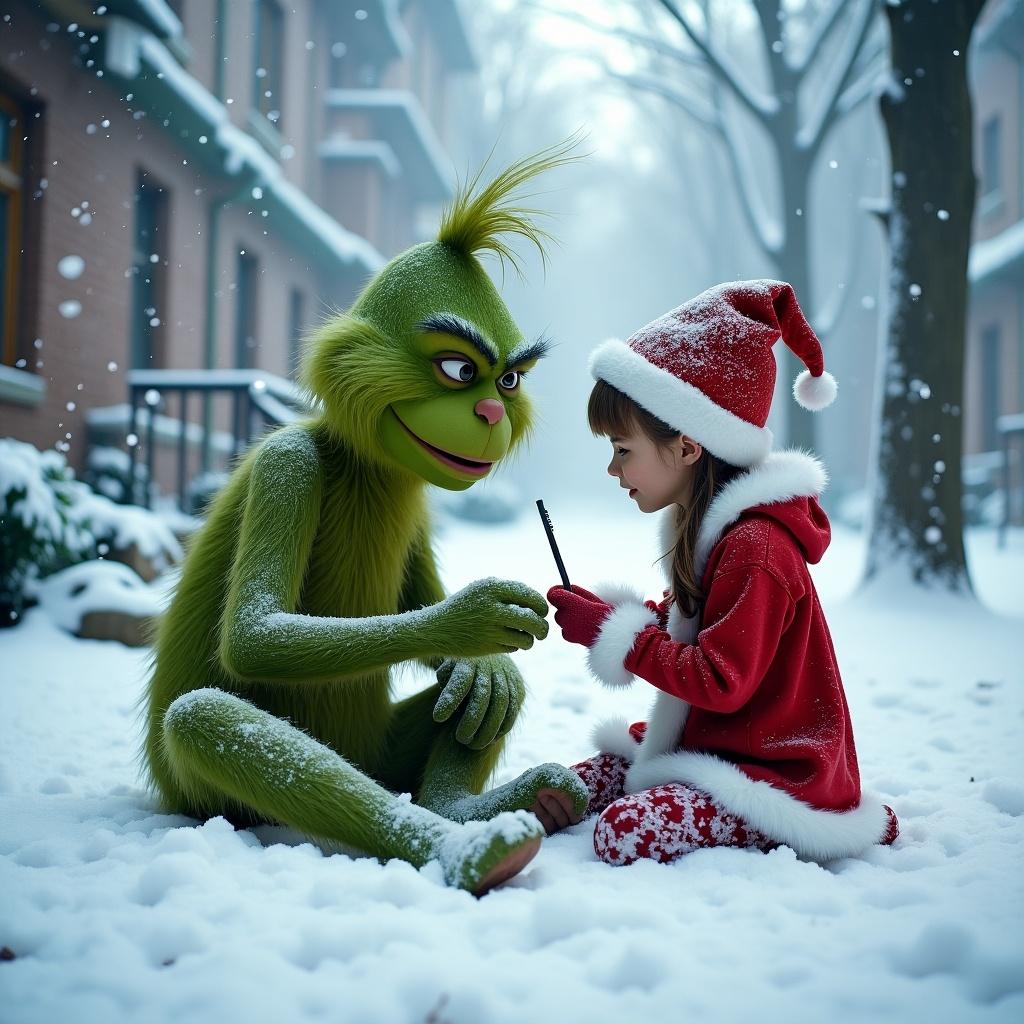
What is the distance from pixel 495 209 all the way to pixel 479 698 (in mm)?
956

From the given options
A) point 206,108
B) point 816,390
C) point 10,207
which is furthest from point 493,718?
point 206,108

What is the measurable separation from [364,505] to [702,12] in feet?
28.3

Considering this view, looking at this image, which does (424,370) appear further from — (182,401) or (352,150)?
(352,150)

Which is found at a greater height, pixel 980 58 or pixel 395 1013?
pixel 980 58

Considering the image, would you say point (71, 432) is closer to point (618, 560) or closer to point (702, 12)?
point (618, 560)

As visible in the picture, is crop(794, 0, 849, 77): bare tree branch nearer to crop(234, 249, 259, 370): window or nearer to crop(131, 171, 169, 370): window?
crop(234, 249, 259, 370): window

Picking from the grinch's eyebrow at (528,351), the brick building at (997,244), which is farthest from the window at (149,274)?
the brick building at (997,244)

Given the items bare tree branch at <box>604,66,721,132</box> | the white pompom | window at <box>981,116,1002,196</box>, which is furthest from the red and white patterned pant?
window at <box>981,116,1002,196</box>

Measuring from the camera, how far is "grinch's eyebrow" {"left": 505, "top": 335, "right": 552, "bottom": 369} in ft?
6.14

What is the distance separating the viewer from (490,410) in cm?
178

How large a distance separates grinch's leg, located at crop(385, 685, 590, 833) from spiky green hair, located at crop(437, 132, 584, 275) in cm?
92

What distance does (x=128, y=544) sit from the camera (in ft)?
15.7

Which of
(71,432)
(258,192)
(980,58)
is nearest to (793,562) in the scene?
(71,432)

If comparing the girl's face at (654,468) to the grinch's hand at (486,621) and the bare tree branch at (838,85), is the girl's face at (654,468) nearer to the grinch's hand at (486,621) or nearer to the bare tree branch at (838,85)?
the grinch's hand at (486,621)
